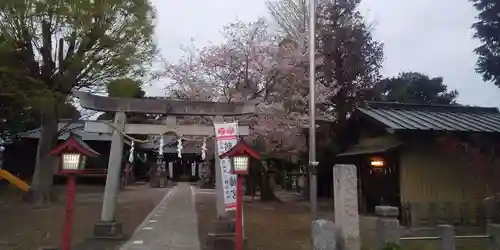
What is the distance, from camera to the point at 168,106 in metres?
13.5

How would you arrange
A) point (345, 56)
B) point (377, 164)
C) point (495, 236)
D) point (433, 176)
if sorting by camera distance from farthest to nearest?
point (345, 56) → point (377, 164) → point (433, 176) → point (495, 236)

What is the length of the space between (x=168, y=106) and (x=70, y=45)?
21.9 feet

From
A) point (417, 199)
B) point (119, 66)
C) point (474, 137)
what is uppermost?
point (119, 66)

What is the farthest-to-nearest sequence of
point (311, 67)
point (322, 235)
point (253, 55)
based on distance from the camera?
point (253, 55) < point (311, 67) < point (322, 235)

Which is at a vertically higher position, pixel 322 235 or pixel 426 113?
pixel 426 113

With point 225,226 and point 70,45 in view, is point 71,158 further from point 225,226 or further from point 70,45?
point 70,45

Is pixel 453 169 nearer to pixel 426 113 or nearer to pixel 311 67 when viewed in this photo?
pixel 426 113

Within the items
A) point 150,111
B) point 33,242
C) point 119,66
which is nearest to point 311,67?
point 150,111

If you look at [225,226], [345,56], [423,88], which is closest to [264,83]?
[345,56]

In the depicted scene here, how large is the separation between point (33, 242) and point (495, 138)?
16444 mm

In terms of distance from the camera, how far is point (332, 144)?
2194cm

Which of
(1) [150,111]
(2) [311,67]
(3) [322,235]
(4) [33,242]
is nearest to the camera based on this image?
(3) [322,235]

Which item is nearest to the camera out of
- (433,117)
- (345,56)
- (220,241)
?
(220,241)

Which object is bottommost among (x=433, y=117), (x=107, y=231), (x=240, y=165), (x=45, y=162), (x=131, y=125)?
(x=107, y=231)
